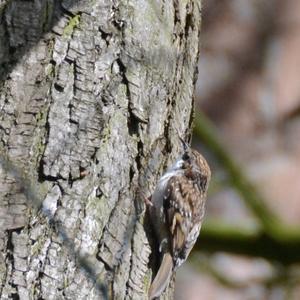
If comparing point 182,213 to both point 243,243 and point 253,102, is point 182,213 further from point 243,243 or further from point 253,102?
point 253,102

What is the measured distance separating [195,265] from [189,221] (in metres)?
1.30

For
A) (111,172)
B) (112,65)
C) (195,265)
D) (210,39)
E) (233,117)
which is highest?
(112,65)

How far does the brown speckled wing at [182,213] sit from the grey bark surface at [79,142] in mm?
400

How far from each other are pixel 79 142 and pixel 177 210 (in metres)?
0.93

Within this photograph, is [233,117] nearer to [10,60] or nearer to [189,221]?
[189,221]

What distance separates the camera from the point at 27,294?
2.69 metres

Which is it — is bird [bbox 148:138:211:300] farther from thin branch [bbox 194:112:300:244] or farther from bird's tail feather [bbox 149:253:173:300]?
thin branch [bbox 194:112:300:244]

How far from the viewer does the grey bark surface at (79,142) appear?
2.72 m

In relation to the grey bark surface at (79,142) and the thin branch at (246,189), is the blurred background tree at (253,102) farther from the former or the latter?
the grey bark surface at (79,142)

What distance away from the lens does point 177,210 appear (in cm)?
367

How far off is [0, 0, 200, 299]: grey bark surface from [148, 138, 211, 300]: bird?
0.28 feet

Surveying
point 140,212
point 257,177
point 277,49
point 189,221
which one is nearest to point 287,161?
point 257,177

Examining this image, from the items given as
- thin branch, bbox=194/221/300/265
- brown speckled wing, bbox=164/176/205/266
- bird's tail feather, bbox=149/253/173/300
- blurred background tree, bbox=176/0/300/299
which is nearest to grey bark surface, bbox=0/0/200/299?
bird's tail feather, bbox=149/253/173/300

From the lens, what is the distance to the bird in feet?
10.1
